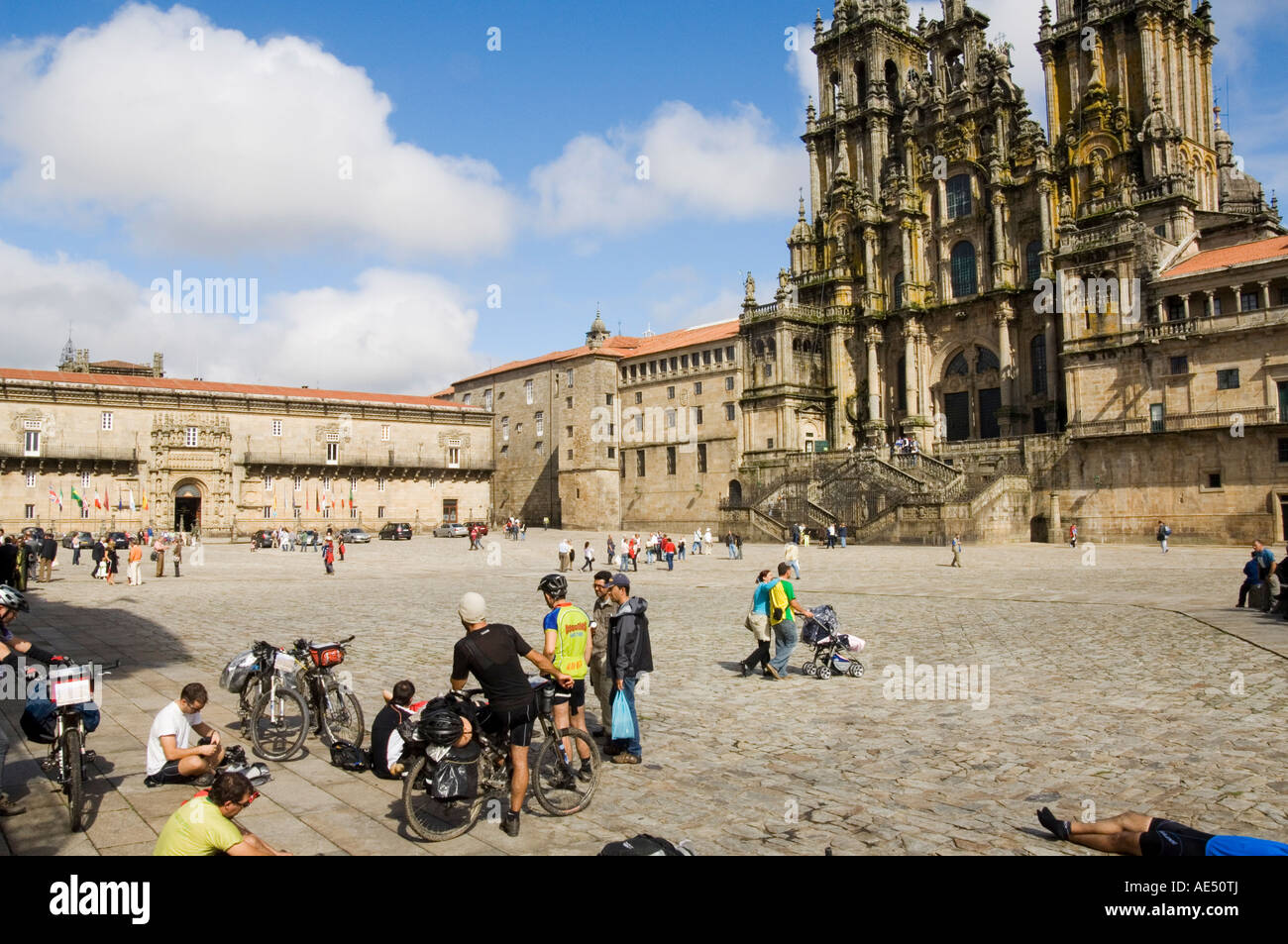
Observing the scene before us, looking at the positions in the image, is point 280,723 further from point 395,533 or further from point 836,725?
point 395,533

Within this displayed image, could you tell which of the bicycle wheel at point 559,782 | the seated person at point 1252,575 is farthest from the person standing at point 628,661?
the seated person at point 1252,575

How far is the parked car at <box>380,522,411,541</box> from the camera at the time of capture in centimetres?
6200

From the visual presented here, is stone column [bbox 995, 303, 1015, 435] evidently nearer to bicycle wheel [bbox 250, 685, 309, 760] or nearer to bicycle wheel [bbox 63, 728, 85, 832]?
bicycle wheel [bbox 250, 685, 309, 760]

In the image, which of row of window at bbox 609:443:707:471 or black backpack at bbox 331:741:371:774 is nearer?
black backpack at bbox 331:741:371:774

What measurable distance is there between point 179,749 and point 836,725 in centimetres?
620

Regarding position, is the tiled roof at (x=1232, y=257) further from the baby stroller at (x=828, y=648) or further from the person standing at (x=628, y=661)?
the person standing at (x=628, y=661)

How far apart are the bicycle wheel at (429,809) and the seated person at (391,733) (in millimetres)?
1148

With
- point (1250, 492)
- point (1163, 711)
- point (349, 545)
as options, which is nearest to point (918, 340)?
point (1250, 492)

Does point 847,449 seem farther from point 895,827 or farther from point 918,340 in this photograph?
point 895,827

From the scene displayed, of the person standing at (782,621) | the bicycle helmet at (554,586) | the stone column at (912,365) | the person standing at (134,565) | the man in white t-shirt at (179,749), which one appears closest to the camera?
the man in white t-shirt at (179,749)

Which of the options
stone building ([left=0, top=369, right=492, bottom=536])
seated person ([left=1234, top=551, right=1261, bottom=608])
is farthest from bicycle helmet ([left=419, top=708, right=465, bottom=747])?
stone building ([left=0, top=369, right=492, bottom=536])

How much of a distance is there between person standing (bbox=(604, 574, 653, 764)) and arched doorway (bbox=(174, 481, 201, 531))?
59112mm

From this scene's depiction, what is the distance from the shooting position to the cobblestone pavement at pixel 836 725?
6.53 meters
